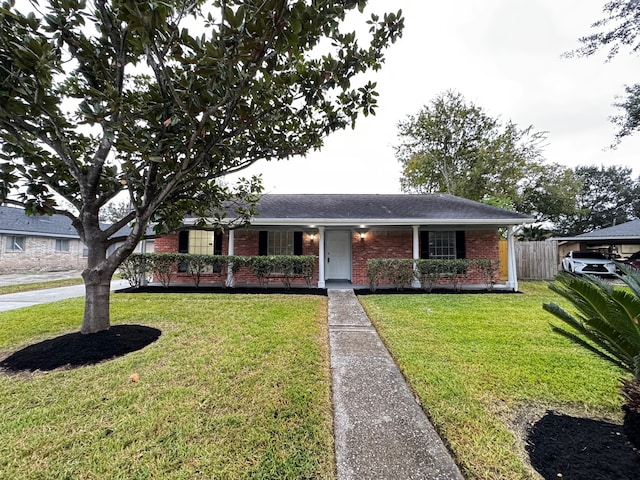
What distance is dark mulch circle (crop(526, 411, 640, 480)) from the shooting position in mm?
1756

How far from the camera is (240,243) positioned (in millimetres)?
10586

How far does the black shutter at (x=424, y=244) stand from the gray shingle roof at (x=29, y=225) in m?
21.0

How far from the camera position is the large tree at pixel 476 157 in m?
19.5

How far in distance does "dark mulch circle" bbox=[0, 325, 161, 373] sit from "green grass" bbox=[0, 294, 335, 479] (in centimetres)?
21

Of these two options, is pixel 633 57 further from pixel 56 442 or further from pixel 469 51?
pixel 56 442

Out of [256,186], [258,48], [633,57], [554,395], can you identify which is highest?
[633,57]

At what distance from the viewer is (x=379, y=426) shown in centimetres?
223

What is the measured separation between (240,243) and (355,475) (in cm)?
957

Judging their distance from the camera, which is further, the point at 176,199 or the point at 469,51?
the point at 469,51

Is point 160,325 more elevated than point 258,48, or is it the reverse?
point 258,48

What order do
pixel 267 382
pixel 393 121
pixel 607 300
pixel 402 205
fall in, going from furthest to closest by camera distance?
pixel 393 121
pixel 402 205
pixel 267 382
pixel 607 300

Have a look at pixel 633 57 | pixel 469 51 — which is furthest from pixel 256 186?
pixel 633 57

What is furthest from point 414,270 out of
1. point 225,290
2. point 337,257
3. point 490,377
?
point 225,290

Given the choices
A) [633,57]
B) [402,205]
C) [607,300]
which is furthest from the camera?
[402,205]
